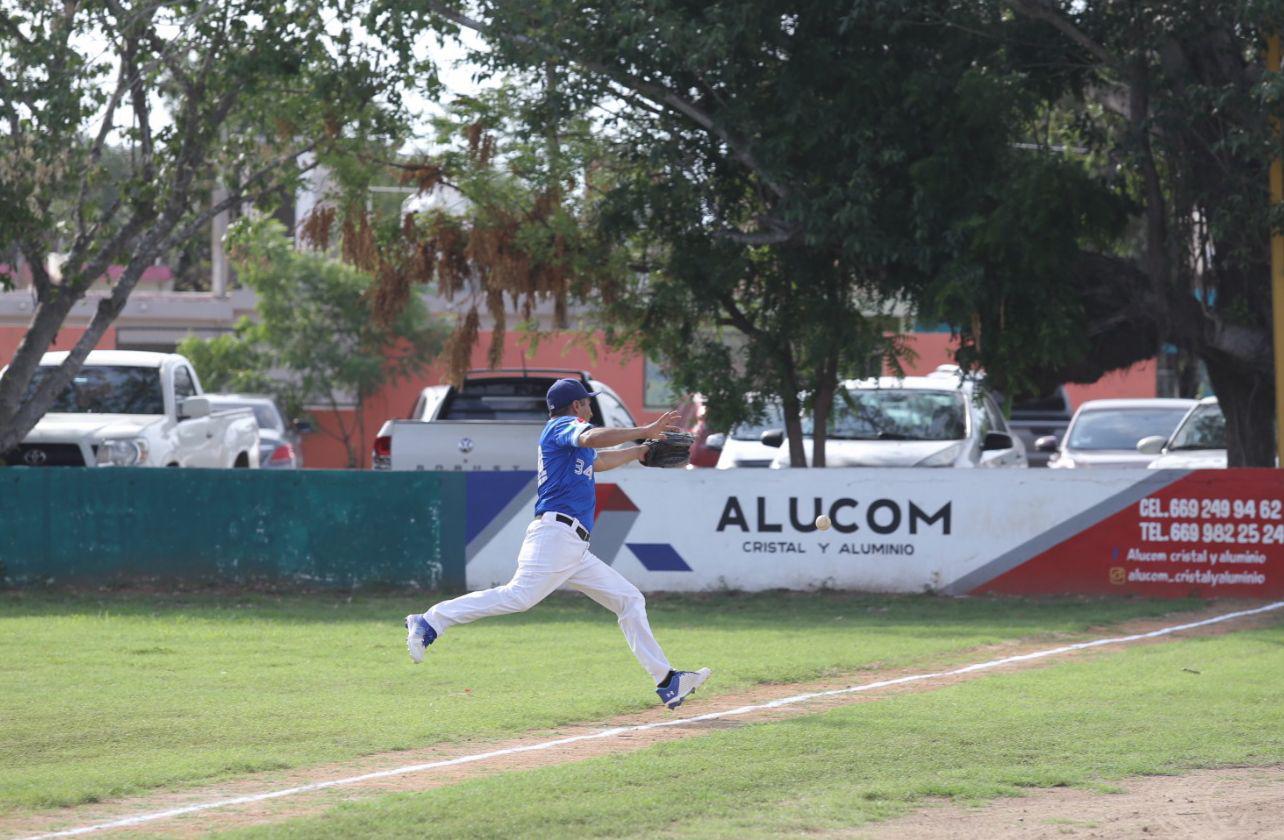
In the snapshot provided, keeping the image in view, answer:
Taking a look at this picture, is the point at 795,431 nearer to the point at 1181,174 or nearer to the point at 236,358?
the point at 1181,174

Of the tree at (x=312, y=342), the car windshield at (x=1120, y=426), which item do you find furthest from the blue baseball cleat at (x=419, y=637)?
the tree at (x=312, y=342)

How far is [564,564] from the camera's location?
8.95 metres

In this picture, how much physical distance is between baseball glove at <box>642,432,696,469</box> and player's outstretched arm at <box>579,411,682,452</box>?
0.49 m

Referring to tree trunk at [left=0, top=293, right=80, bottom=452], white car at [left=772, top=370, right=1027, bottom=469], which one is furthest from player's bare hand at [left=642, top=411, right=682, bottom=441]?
tree trunk at [left=0, top=293, right=80, bottom=452]

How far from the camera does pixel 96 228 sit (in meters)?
17.4

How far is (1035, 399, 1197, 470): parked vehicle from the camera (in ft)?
71.6

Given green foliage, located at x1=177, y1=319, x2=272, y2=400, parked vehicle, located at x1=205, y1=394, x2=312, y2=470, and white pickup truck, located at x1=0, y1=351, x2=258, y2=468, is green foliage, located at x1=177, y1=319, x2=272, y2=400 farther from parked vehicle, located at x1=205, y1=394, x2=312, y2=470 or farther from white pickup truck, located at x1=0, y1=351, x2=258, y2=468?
white pickup truck, located at x1=0, y1=351, x2=258, y2=468

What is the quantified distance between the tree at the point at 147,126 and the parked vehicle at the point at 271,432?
649cm

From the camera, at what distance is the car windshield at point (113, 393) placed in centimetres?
1892

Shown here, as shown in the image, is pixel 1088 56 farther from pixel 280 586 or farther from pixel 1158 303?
pixel 280 586

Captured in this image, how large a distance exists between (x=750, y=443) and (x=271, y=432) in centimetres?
1132

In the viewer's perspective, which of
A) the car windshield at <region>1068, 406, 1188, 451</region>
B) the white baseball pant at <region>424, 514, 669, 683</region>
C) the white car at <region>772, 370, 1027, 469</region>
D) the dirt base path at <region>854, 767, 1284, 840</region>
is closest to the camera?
the dirt base path at <region>854, 767, 1284, 840</region>

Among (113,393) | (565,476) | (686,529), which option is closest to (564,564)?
(565,476)

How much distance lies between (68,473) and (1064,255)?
10.1 metres
